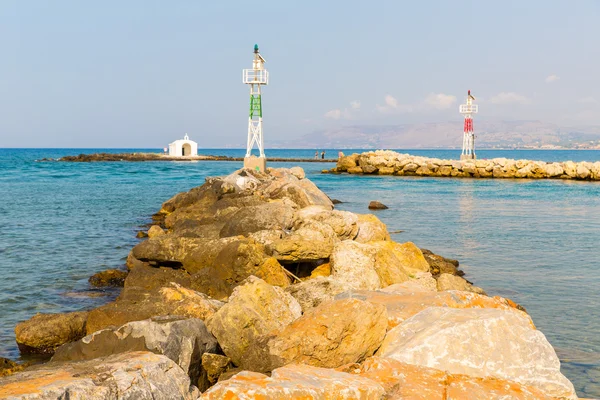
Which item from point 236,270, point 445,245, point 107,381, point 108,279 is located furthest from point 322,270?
point 445,245

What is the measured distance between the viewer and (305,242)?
9719 mm

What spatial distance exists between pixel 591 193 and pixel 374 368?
117 feet

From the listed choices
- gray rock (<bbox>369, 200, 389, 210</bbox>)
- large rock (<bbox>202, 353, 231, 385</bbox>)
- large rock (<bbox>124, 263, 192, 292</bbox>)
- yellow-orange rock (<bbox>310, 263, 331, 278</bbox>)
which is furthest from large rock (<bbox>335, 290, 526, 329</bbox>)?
gray rock (<bbox>369, 200, 389, 210</bbox>)

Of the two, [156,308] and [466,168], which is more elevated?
[466,168]

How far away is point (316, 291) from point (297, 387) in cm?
374

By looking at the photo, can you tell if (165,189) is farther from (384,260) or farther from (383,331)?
(383,331)

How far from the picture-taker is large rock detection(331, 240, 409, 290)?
29.5 ft

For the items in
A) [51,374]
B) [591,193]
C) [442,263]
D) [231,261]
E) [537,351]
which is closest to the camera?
[51,374]

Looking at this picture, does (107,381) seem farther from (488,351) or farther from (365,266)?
(365,266)

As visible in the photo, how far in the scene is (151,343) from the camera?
5.72 metres

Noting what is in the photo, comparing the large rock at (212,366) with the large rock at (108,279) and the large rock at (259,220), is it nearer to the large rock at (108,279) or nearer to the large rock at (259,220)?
the large rock at (259,220)

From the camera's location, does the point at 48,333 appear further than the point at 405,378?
Yes

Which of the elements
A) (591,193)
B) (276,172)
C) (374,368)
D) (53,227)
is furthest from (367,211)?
(374,368)

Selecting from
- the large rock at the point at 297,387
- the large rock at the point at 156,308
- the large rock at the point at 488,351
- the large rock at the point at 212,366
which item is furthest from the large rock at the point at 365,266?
the large rock at the point at 297,387
